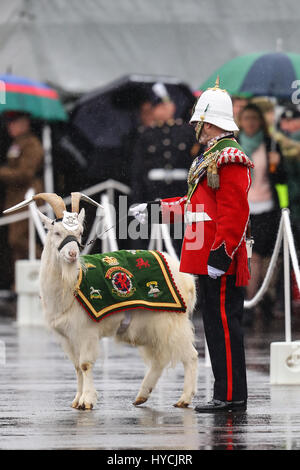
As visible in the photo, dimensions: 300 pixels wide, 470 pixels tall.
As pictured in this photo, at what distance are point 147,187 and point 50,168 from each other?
278cm

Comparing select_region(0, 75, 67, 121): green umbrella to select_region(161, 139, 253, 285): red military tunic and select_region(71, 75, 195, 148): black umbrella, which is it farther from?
select_region(161, 139, 253, 285): red military tunic

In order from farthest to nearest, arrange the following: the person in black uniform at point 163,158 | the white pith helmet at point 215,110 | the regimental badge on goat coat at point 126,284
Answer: the person in black uniform at point 163,158 < the regimental badge on goat coat at point 126,284 < the white pith helmet at point 215,110

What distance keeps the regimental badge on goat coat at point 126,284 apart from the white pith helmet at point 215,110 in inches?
39.8

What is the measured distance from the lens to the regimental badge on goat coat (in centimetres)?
763

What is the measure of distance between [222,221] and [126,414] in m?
1.29

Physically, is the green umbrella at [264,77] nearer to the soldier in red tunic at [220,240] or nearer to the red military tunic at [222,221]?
the soldier in red tunic at [220,240]

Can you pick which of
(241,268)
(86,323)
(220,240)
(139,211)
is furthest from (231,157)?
(86,323)

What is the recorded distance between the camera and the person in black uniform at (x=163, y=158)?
12953 mm

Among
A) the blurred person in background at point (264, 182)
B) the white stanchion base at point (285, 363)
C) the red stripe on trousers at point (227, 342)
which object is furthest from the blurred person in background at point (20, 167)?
the red stripe on trousers at point (227, 342)

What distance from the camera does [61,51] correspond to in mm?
15867

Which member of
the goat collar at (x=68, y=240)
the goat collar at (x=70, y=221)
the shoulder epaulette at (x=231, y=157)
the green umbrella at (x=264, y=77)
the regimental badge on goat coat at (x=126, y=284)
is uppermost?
the green umbrella at (x=264, y=77)

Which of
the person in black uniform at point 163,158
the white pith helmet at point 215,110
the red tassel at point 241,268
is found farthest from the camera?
the person in black uniform at point 163,158

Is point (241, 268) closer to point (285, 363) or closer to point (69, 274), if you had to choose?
point (69, 274)
